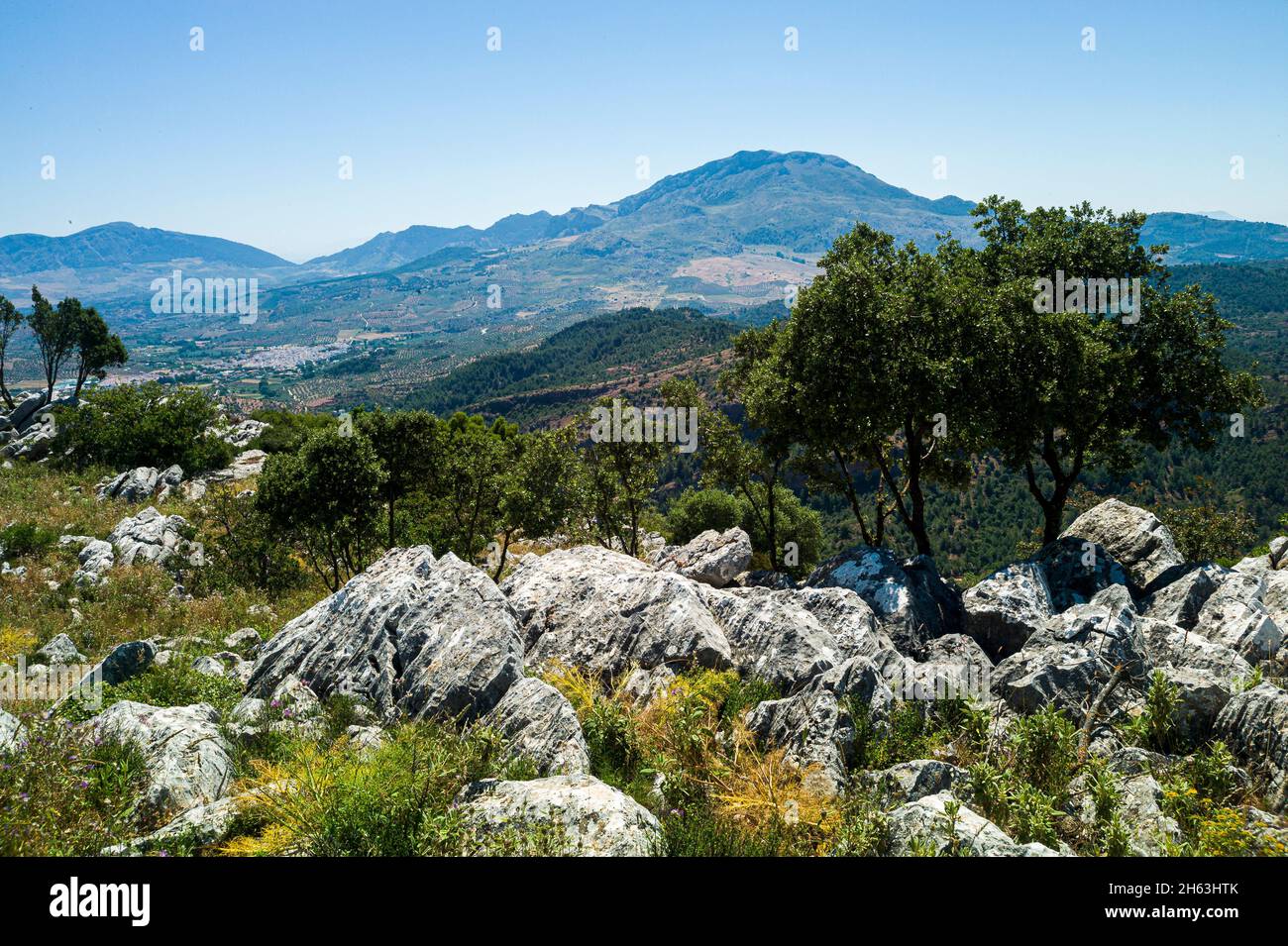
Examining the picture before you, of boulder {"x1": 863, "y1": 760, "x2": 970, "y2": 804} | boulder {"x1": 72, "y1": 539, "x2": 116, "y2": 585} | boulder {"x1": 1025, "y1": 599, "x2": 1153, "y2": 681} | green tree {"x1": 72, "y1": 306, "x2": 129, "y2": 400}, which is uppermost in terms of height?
green tree {"x1": 72, "y1": 306, "x2": 129, "y2": 400}

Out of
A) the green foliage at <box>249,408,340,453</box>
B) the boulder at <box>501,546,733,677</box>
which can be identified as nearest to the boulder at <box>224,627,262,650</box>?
the boulder at <box>501,546,733,677</box>

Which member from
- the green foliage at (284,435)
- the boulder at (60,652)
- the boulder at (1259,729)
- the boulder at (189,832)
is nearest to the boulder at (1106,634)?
the boulder at (1259,729)

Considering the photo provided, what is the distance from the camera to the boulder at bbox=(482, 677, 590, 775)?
9.14 m

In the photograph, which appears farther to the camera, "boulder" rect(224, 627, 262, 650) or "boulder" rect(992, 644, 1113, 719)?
"boulder" rect(224, 627, 262, 650)

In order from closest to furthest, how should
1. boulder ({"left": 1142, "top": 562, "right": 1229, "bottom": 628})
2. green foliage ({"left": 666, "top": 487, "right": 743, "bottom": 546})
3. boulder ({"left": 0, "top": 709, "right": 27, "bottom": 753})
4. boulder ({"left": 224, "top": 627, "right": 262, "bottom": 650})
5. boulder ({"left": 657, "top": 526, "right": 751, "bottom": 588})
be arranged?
boulder ({"left": 0, "top": 709, "right": 27, "bottom": 753}), boulder ({"left": 1142, "top": 562, "right": 1229, "bottom": 628}), boulder ({"left": 224, "top": 627, "right": 262, "bottom": 650}), boulder ({"left": 657, "top": 526, "right": 751, "bottom": 588}), green foliage ({"left": 666, "top": 487, "right": 743, "bottom": 546})

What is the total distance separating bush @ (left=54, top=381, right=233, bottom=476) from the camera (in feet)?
150

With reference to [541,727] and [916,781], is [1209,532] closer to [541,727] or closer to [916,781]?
[916,781]

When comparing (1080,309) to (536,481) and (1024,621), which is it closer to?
(1024,621)

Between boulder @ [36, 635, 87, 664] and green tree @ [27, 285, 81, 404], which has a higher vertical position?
green tree @ [27, 285, 81, 404]

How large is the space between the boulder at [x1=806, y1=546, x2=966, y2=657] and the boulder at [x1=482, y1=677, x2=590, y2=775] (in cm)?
895

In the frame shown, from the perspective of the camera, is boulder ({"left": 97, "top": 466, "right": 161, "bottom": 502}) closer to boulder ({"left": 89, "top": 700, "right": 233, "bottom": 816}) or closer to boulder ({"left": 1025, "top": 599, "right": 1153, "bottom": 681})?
boulder ({"left": 89, "top": 700, "right": 233, "bottom": 816})

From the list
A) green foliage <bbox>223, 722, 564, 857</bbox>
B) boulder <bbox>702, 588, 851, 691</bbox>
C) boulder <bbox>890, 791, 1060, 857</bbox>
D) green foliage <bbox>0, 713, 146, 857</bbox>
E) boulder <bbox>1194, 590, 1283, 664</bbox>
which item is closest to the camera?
green foliage <bbox>223, 722, 564, 857</bbox>

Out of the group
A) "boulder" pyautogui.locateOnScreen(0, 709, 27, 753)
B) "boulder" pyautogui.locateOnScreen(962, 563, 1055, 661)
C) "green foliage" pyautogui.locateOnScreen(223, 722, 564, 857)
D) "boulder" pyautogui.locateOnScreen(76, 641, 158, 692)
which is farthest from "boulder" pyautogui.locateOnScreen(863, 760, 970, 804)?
"boulder" pyautogui.locateOnScreen(76, 641, 158, 692)
